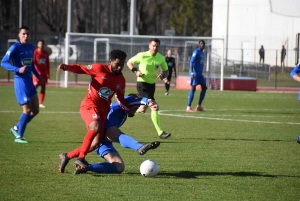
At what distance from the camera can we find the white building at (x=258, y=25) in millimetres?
47669

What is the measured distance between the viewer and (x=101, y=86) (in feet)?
30.9

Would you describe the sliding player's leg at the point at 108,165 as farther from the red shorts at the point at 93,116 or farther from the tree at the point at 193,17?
A: the tree at the point at 193,17

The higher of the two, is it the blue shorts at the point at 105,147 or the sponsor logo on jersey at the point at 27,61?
the sponsor logo on jersey at the point at 27,61

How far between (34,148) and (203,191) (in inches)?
195

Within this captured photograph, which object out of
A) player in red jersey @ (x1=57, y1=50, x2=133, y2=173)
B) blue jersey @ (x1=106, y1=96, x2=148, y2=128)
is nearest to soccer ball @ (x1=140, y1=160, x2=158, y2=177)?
player in red jersey @ (x1=57, y1=50, x2=133, y2=173)

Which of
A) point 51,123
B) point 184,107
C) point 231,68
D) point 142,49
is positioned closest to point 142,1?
point 231,68

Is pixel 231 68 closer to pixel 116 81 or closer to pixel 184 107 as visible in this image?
pixel 184 107

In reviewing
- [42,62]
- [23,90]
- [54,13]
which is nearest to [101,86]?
[23,90]

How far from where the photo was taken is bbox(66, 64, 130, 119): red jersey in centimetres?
936

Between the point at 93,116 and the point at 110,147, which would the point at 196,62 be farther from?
the point at 93,116

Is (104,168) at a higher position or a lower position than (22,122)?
lower

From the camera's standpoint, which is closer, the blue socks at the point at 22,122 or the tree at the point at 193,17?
the blue socks at the point at 22,122

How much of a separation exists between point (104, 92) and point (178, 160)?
2.23 m

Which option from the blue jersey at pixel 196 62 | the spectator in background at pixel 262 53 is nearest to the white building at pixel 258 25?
the spectator in background at pixel 262 53
